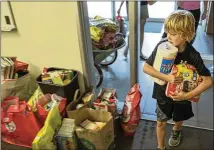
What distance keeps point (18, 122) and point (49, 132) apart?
0.32 m

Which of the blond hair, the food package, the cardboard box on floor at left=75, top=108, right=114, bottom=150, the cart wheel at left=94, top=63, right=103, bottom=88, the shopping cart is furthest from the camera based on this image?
the cart wheel at left=94, top=63, right=103, bottom=88

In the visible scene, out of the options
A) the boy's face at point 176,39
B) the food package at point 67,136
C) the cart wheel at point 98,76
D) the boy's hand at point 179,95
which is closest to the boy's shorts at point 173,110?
the boy's hand at point 179,95

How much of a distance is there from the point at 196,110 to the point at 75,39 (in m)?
1.30

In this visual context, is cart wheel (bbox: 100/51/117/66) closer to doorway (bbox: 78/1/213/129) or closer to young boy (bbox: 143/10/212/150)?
doorway (bbox: 78/1/213/129)

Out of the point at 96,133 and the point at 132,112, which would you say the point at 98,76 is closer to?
the point at 132,112

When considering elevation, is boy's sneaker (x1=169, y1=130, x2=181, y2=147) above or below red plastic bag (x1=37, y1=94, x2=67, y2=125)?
below

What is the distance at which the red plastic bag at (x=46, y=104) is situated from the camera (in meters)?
1.83

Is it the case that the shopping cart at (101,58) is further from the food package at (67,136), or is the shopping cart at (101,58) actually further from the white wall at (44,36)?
the food package at (67,136)

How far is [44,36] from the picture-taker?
1988 millimetres

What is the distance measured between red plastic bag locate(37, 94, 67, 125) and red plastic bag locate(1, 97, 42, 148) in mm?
56

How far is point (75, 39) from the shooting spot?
6.27ft

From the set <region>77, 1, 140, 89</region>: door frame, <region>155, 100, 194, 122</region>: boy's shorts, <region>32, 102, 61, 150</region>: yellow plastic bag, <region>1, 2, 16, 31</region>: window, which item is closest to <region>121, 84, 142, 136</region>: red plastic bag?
<region>77, 1, 140, 89</region>: door frame

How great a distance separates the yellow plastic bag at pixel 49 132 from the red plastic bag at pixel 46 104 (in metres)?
0.07

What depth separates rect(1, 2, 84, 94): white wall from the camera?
6.04 feet
